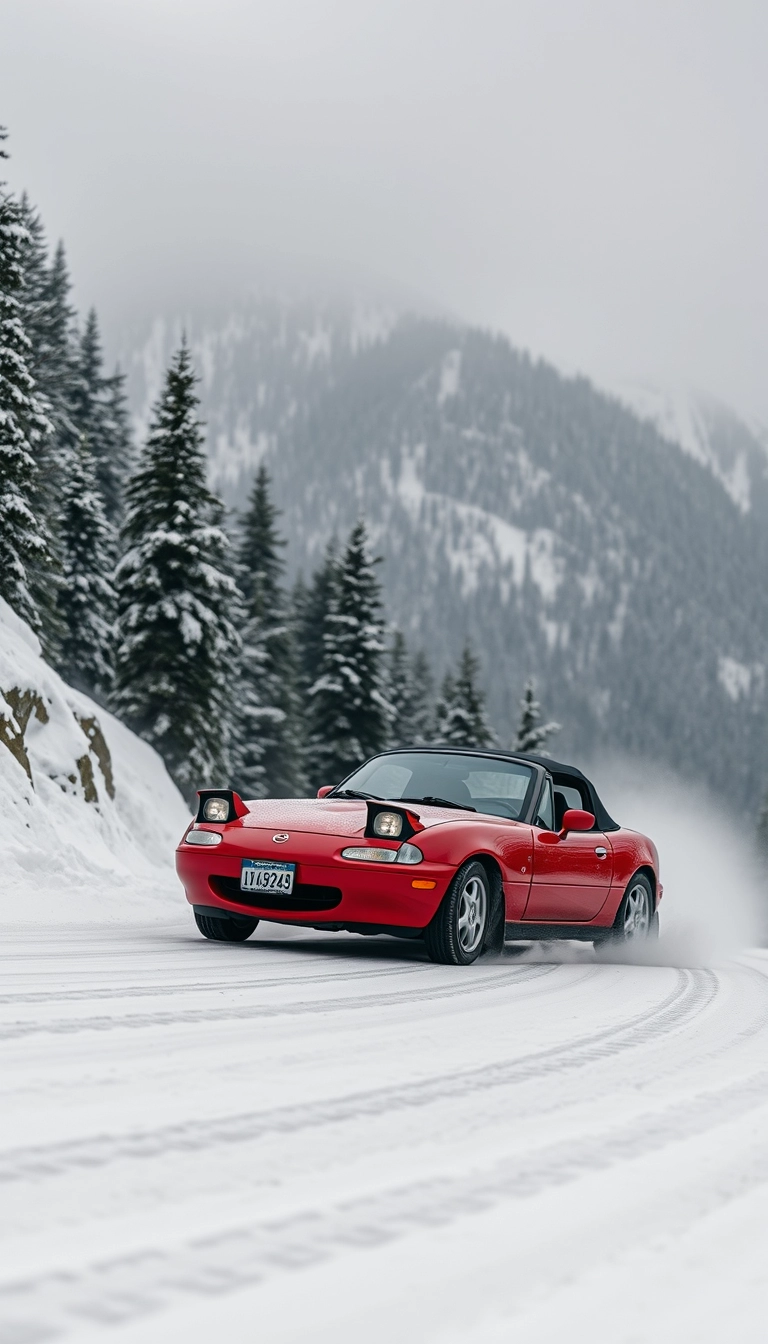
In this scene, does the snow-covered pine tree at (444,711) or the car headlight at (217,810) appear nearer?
the car headlight at (217,810)

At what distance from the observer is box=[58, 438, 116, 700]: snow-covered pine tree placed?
39.0 meters

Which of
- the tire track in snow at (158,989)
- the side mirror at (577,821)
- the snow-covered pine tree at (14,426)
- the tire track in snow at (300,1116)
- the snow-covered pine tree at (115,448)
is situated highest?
the snow-covered pine tree at (115,448)

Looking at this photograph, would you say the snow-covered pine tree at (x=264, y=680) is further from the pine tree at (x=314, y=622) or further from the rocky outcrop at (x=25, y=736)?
the rocky outcrop at (x=25, y=736)

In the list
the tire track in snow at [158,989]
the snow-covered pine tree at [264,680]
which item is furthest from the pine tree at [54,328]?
the tire track in snow at [158,989]

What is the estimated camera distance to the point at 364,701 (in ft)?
148

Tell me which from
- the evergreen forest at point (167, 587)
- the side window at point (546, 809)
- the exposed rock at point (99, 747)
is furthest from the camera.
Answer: the evergreen forest at point (167, 587)

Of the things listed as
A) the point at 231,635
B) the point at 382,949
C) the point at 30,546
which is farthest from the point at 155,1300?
the point at 231,635

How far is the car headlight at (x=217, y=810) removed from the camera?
836cm

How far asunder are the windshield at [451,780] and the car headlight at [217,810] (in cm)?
120

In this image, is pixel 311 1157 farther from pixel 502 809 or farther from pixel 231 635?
pixel 231 635

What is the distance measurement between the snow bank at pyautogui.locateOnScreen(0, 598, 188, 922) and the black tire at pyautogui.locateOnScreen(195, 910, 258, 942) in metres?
1.40

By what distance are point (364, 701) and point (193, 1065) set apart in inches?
1628

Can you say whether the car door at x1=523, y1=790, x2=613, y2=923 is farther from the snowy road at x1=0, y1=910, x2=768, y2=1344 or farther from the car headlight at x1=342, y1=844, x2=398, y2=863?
the snowy road at x1=0, y1=910, x2=768, y2=1344

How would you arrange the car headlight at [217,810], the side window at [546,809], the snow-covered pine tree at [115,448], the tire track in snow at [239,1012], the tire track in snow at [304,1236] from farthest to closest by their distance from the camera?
the snow-covered pine tree at [115,448], the side window at [546,809], the car headlight at [217,810], the tire track in snow at [239,1012], the tire track in snow at [304,1236]
